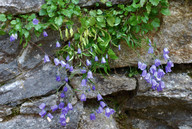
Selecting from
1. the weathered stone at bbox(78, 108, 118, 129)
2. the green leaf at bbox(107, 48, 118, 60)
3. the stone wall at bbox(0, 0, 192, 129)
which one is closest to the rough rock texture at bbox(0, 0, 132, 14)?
the stone wall at bbox(0, 0, 192, 129)

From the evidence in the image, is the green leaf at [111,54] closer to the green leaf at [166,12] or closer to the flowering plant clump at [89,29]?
the flowering plant clump at [89,29]

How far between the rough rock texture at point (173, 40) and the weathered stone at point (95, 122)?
601mm

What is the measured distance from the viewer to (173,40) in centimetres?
189

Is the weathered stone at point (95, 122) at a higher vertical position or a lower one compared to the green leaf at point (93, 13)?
lower

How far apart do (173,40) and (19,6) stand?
4.72 ft

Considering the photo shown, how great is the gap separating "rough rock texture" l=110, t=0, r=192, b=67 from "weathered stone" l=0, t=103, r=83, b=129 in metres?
0.69

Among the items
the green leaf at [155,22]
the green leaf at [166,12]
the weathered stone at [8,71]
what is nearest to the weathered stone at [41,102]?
the weathered stone at [8,71]

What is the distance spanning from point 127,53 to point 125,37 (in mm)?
196

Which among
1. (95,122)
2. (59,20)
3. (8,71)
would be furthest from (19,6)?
(95,122)

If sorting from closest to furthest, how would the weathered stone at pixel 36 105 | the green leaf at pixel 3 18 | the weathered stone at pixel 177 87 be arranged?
the green leaf at pixel 3 18
the weathered stone at pixel 36 105
the weathered stone at pixel 177 87

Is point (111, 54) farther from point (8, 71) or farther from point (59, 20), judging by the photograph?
point (8, 71)

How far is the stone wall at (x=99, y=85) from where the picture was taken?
1.78 m

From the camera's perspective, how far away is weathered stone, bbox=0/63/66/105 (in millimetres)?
1784

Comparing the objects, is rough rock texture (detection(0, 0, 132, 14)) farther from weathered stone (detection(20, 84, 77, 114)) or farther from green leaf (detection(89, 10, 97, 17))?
weathered stone (detection(20, 84, 77, 114))
